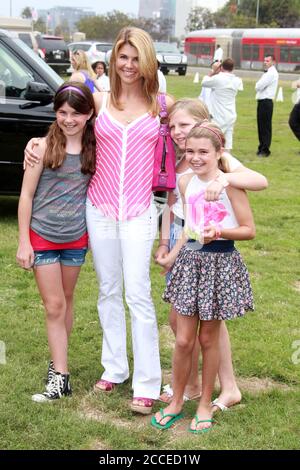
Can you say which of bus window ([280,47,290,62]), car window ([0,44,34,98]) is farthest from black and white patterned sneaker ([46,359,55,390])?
bus window ([280,47,290,62])

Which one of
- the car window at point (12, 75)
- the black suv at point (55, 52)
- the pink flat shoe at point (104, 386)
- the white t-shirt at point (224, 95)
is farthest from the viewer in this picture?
the black suv at point (55, 52)

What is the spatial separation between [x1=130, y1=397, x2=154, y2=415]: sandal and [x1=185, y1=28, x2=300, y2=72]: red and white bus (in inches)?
1540

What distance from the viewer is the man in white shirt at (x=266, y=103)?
1343cm

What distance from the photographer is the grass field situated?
3.58 meters

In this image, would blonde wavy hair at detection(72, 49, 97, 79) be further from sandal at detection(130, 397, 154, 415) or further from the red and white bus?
the red and white bus

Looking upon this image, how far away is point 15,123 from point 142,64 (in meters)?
3.87

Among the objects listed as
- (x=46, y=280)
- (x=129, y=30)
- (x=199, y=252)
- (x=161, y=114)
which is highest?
(x=129, y=30)

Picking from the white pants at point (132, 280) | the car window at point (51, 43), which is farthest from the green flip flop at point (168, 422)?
the car window at point (51, 43)

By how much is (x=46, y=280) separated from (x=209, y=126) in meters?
1.17

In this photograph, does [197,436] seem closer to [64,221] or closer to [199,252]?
[199,252]

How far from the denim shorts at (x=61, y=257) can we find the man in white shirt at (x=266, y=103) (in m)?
10.0

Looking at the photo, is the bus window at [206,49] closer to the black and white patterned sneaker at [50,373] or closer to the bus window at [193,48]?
the bus window at [193,48]

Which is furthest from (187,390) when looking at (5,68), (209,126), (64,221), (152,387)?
(5,68)

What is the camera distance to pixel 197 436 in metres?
3.63
